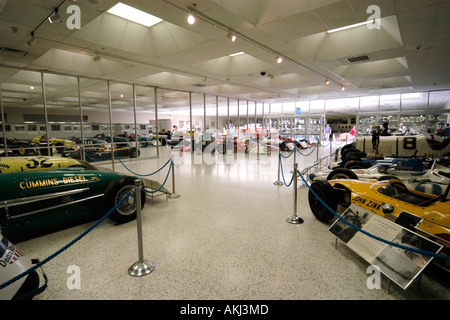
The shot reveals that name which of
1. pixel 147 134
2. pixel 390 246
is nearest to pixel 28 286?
pixel 390 246

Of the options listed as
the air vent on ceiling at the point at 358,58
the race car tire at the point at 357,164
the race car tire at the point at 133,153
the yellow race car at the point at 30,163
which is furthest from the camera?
the race car tire at the point at 133,153

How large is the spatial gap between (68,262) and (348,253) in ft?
11.2

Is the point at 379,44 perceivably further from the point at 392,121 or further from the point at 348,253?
the point at 392,121

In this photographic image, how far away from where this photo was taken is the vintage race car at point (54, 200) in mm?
2938

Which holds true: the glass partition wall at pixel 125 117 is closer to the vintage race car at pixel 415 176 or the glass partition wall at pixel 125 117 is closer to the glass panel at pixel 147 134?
the glass panel at pixel 147 134

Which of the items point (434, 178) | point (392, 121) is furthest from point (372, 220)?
point (392, 121)

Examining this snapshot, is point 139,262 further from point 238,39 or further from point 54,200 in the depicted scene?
point 238,39

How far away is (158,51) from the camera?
21.4ft

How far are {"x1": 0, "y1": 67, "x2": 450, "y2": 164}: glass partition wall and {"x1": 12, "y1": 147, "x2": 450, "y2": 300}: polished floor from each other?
6.71 m

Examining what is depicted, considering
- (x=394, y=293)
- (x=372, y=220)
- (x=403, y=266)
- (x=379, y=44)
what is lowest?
(x=394, y=293)

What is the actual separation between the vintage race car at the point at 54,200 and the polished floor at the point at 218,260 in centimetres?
22

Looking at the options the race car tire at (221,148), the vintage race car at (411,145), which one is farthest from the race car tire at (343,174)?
the race car tire at (221,148)

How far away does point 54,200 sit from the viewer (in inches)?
128

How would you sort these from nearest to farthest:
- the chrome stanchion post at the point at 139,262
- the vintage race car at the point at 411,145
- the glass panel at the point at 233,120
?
the chrome stanchion post at the point at 139,262, the vintage race car at the point at 411,145, the glass panel at the point at 233,120
